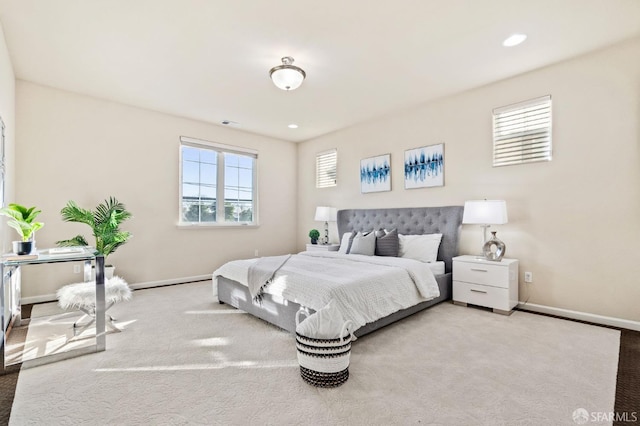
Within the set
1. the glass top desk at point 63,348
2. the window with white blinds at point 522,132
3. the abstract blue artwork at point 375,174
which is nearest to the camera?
the glass top desk at point 63,348

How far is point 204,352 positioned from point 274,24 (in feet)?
9.05

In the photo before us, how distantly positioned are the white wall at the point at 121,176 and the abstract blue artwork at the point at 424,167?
9.43 feet

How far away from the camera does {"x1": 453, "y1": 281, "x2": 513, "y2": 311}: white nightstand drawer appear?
3.37 m

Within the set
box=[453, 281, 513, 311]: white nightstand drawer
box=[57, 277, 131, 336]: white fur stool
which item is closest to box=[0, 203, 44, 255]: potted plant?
box=[57, 277, 131, 336]: white fur stool

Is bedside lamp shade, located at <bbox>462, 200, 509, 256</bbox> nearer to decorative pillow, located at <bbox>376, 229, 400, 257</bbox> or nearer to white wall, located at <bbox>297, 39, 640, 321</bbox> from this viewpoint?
white wall, located at <bbox>297, 39, 640, 321</bbox>

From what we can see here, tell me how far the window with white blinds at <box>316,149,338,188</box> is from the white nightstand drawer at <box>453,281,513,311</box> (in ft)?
9.71

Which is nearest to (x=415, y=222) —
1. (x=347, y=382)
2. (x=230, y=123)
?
(x=347, y=382)

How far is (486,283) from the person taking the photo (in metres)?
3.49

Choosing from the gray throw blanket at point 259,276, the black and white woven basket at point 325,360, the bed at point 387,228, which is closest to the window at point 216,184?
the bed at point 387,228

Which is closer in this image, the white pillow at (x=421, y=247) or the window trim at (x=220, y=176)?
the white pillow at (x=421, y=247)

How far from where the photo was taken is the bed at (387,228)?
9.45 feet

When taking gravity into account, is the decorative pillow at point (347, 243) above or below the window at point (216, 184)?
below

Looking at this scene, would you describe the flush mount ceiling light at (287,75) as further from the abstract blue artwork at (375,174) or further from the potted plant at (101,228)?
the potted plant at (101,228)

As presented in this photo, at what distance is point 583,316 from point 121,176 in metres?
5.92
